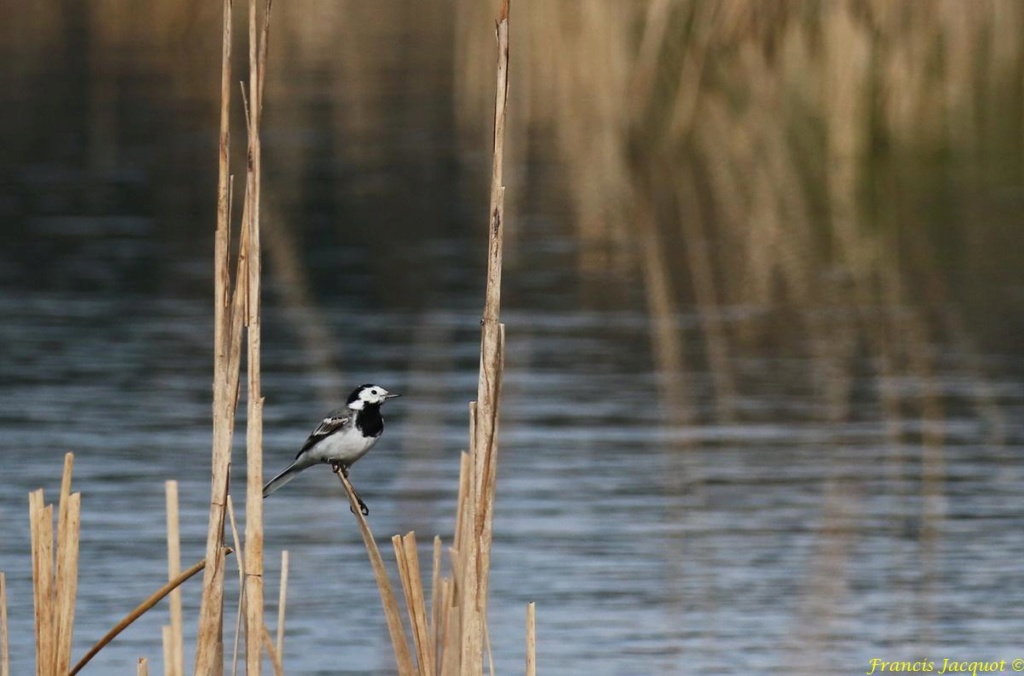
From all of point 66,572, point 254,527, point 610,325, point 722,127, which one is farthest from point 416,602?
point 722,127

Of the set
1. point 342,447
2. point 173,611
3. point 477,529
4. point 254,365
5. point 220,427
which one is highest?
point 254,365

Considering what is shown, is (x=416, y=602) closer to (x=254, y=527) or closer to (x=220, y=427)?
(x=254, y=527)

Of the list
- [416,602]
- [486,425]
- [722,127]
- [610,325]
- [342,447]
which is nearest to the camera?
[486,425]

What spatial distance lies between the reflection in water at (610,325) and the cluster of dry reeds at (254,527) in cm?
17

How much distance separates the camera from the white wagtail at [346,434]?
5925mm

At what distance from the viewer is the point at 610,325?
14.3 meters

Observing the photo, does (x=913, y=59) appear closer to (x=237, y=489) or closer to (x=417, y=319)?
(x=417, y=319)

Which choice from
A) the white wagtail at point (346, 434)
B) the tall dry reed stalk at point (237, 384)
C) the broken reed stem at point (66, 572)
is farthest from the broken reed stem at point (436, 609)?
the white wagtail at point (346, 434)

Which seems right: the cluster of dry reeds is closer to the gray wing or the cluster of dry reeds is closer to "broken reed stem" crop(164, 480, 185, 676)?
"broken reed stem" crop(164, 480, 185, 676)

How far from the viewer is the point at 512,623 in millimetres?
8125

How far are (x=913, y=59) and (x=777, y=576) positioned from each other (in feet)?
52.8

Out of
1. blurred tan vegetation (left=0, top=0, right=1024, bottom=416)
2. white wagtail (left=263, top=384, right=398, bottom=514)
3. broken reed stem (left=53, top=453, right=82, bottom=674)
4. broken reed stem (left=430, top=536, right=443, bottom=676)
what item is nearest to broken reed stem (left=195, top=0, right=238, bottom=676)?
broken reed stem (left=53, top=453, right=82, bottom=674)

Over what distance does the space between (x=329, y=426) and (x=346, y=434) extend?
0.06m

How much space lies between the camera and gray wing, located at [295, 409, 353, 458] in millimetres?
5953
